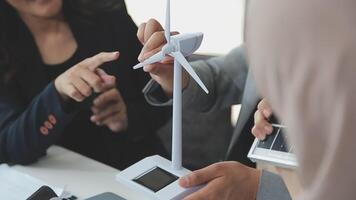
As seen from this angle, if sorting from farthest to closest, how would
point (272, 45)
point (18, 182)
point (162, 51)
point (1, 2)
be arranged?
point (1, 2) < point (18, 182) < point (162, 51) < point (272, 45)

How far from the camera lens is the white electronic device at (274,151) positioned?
2.36 ft

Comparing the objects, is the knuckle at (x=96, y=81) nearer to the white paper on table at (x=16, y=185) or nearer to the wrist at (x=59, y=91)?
the wrist at (x=59, y=91)

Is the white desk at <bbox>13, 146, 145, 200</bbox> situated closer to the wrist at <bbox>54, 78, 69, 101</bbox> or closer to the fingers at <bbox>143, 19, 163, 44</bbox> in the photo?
the wrist at <bbox>54, 78, 69, 101</bbox>

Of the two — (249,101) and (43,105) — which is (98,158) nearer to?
(43,105)

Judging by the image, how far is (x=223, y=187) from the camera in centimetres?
81

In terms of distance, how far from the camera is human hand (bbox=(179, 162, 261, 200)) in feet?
2.64

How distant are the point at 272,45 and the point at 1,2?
921mm

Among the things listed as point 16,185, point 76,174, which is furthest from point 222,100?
point 16,185

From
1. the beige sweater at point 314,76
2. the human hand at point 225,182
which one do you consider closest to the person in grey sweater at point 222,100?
the human hand at point 225,182

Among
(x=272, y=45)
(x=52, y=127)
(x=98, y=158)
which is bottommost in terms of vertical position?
(x=98, y=158)

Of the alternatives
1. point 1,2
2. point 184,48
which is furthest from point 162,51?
point 1,2

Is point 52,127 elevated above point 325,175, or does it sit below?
below

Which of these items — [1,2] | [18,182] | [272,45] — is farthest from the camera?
[1,2]

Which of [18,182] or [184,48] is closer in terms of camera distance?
[184,48]
